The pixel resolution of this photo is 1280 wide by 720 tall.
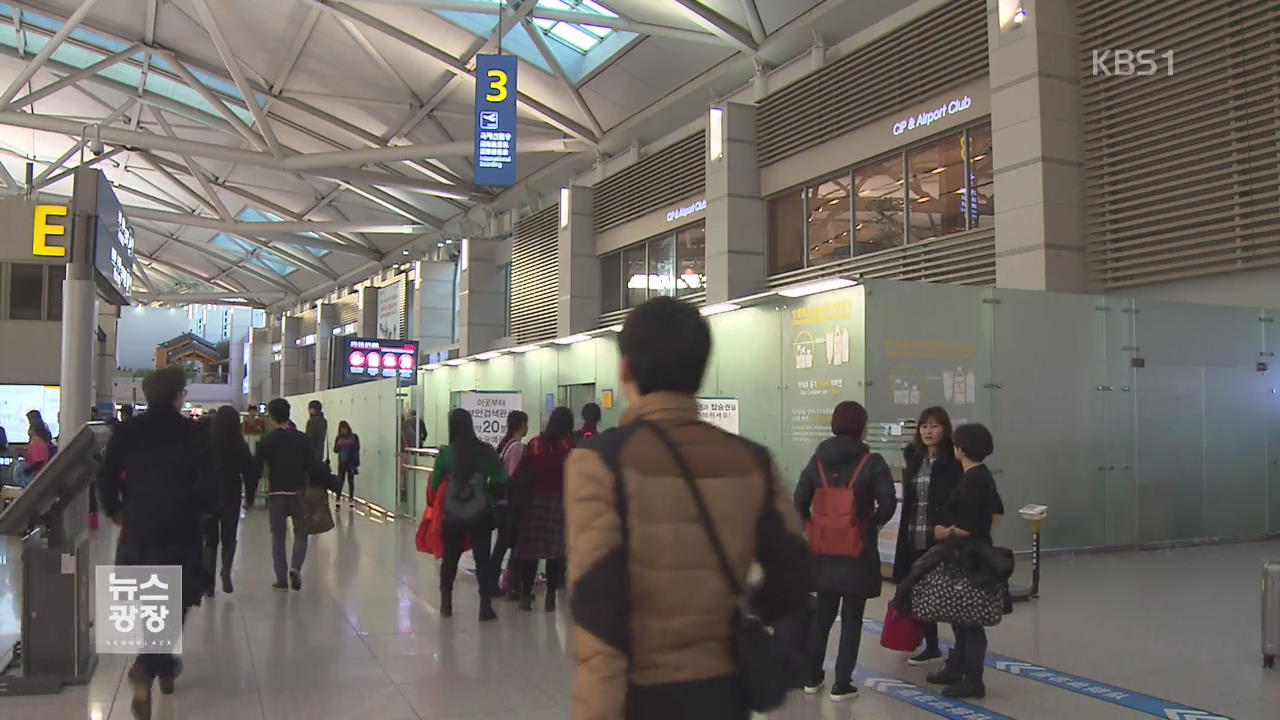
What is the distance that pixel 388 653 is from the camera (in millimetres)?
6289

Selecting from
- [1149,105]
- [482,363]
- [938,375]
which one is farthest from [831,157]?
[482,363]

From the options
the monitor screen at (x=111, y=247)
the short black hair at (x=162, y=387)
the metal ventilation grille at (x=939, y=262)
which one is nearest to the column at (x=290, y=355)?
the metal ventilation grille at (x=939, y=262)

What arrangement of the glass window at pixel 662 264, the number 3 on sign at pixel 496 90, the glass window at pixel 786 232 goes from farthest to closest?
the glass window at pixel 662 264
the glass window at pixel 786 232
the number 3 on sign at pixel 496 90

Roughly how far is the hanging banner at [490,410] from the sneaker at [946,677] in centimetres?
752

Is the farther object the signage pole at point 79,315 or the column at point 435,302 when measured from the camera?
the column at point 435,302

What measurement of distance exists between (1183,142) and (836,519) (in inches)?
305

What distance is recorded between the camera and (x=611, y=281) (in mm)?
21984

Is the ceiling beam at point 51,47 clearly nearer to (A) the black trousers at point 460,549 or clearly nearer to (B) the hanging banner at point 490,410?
(B) the hanging banner at point 490,410

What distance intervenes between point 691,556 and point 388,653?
15.9ft

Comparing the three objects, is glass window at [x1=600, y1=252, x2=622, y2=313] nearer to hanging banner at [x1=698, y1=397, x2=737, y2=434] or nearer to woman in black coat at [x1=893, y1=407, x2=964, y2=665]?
hanging banner at [x1=698, y1=397, x2=737, y2=434]

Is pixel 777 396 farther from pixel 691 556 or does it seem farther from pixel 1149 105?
pixel 691 556

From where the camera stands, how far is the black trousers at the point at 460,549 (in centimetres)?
748

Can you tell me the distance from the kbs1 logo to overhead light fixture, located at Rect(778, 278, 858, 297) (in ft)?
13.9

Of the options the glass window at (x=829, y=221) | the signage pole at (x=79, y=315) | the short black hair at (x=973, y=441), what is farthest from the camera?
the glass window at (x=829, y=221)
